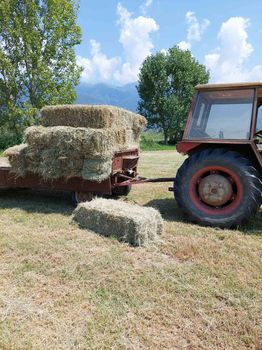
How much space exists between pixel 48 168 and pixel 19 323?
10.5ft

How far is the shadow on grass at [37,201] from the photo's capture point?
5.71m

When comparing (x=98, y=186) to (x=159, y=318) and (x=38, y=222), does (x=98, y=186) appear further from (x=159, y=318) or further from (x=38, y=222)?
(x=159, y=318)

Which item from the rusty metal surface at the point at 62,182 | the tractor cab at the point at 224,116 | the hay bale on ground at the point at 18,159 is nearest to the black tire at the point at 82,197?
the rusty metal surface at the point at 62,182

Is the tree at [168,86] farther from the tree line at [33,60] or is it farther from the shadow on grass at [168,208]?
the shadow on grass at [168,208]

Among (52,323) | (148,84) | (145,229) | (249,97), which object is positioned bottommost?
(52,323)

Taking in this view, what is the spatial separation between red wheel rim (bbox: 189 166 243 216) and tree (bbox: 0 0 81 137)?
45.8ft

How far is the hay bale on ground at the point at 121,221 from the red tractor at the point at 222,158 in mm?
853

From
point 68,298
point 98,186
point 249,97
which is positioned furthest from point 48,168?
point 249,97

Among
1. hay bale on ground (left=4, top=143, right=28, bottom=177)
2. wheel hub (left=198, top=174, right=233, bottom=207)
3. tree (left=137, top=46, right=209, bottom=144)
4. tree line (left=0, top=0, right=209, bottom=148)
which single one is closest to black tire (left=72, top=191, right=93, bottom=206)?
hay bale on ground (left=4, top=143, right=28, bottom=177)

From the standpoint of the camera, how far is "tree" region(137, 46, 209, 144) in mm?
32406

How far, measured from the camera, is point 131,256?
3771 millimetres

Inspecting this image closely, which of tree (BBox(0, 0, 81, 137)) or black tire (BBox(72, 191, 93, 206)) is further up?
tree (BBox(0, 0, 81, 137))

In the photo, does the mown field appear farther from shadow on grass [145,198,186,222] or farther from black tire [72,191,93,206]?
black tire [72,191,93,206]

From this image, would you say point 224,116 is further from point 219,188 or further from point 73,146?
point 73,146
